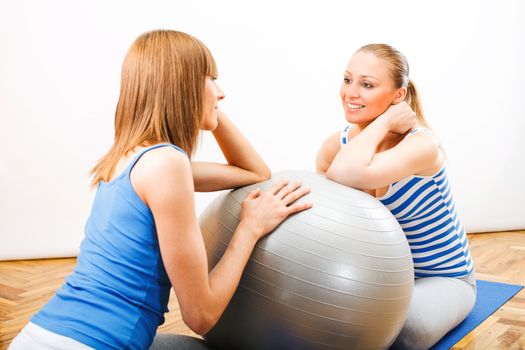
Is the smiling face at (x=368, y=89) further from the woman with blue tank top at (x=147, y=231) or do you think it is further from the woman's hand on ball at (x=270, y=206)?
the woman with blue tank top at (x=147, y=231)

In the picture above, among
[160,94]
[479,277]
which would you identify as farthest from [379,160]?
[479,277]

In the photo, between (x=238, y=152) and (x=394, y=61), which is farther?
(x=394, y=61)

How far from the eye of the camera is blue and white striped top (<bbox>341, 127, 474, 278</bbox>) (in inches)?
79.2

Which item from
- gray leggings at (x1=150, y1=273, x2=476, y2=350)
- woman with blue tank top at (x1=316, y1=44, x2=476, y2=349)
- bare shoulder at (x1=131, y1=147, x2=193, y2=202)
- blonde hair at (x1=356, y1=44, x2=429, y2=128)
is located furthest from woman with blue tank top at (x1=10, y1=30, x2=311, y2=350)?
blonde hair at (x1=356, y1=44, x2=429, y2=128)

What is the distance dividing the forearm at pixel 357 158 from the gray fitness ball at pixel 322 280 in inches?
6.0

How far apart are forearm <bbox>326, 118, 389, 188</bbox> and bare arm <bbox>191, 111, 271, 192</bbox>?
0.71 feet

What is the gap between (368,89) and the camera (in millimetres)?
2021

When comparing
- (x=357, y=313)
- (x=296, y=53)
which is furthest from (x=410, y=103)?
(x=296, y=53)

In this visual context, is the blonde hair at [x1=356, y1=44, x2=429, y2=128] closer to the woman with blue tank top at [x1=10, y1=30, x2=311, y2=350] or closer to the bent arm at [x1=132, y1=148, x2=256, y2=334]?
the woman with blue tank top at [x1=10, y1=30, x2=311, y2=350]

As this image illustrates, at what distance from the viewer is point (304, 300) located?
4.97 feet

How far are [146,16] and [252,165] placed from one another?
83.1 inches

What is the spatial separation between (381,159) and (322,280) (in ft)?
1.61

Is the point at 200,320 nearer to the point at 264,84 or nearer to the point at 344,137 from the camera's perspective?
the point at 344,137

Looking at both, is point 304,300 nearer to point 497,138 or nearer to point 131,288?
point 131,288
